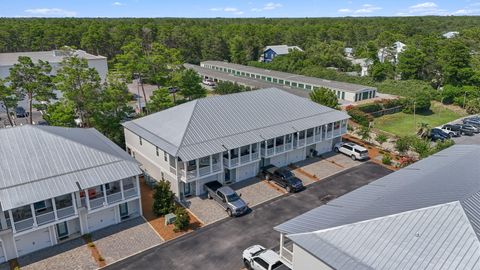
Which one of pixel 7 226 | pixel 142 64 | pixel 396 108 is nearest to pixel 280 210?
pixel 7 226

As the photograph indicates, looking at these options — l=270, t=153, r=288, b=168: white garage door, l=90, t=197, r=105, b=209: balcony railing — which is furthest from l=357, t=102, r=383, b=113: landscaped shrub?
l=90, t=197, r=105, b=209: balcony railing

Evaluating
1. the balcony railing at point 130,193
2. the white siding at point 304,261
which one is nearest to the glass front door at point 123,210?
the balcony railing at point 130,193

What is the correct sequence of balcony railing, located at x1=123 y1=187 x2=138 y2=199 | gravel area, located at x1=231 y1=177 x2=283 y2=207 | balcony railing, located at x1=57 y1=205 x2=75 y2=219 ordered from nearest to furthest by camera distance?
balcony railing, located at x1=57 y1=205 x2=75 y2=219 < balcony railing, located at x1=123 y1=187 x2=138 y2=199 < gravel area, located at x1=231 y1=177 x2=283 y2=207

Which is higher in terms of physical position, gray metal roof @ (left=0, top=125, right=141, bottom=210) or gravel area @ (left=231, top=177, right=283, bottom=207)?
gray metal roof @ (left=0, top=125, right=141, bottom=210)

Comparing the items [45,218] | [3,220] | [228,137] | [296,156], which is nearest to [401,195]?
[228,137]

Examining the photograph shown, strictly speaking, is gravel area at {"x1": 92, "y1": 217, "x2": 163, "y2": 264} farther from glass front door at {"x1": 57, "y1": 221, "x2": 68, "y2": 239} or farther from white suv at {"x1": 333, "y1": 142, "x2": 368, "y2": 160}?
white suv at {"x1": 333, "y1": 142, "x2": 368, "y2": 160}

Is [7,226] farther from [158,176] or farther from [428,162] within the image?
[428,162]

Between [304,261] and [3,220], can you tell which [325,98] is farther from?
[3,220]

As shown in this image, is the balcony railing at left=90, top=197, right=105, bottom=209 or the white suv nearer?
→ the balcony railing at left=90, top=197, right=105, bottom=209
